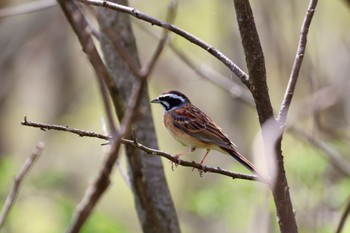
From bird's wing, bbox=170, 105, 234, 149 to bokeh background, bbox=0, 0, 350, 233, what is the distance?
104 cm

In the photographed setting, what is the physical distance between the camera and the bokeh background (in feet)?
21.5

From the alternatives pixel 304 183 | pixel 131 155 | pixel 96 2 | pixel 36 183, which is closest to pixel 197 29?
pixel 36 183

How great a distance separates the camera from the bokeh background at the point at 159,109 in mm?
6555

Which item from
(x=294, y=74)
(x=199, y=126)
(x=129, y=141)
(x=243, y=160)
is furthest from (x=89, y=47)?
(x=199, y=126)

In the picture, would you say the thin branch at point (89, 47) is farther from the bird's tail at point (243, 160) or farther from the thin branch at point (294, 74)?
the bird's tail at point (243, 160)

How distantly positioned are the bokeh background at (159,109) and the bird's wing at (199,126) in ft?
3.41

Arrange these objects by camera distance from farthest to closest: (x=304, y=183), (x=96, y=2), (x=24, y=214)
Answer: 1. (x=24, y=214)
2. (x=304, y=183)
3. (x=96, y=2)

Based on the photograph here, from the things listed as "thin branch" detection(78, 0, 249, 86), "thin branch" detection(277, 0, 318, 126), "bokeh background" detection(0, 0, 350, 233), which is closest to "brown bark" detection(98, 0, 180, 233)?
"thin branch" detection(78, 0, 249, 86)

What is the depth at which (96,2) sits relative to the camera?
244 centimetres

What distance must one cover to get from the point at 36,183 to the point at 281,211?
4.94m

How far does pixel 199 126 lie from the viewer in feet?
15.2

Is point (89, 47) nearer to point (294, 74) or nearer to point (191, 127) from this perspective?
point (294, 74)

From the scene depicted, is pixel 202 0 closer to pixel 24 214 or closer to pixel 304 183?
pixel 24 214

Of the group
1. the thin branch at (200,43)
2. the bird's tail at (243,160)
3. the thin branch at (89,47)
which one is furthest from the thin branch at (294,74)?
the thin branch at (89,47)
